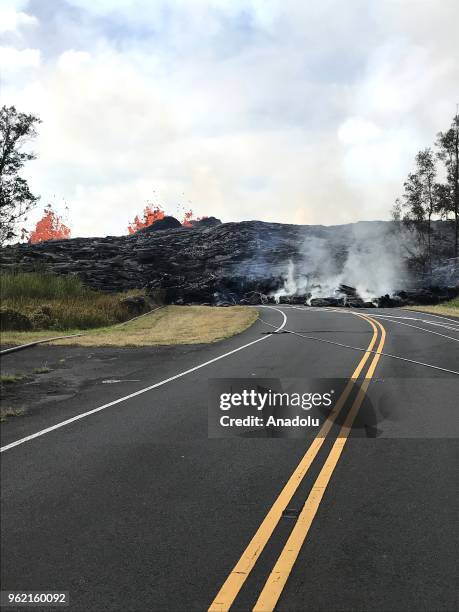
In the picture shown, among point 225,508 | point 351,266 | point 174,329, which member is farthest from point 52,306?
point 351,266

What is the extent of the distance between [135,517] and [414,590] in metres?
2.35

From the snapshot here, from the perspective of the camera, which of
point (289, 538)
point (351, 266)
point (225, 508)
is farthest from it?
point (351, 266)

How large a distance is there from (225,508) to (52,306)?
19.1 metres

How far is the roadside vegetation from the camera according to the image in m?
19.9

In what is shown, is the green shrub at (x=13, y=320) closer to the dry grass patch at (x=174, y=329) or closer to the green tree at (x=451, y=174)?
the dry grass patch at (x=174, y=329)

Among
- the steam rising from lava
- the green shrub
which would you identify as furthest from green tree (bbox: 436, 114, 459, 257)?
the green shrub

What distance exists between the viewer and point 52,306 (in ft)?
72.5

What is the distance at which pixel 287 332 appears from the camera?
20406 mm

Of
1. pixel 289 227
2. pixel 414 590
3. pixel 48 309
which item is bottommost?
pixel 414 590

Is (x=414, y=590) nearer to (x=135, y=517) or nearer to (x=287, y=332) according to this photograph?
(x=135, y=517)

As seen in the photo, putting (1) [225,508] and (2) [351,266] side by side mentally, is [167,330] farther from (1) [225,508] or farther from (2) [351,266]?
(2) [351,266]

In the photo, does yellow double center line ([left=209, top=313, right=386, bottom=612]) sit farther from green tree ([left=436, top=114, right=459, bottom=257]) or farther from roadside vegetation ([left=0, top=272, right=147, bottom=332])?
green tree ([left=436, top=114, right=459, bottom=257])

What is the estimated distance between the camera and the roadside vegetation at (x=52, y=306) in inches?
783

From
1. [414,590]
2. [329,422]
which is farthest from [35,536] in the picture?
[329,422]
